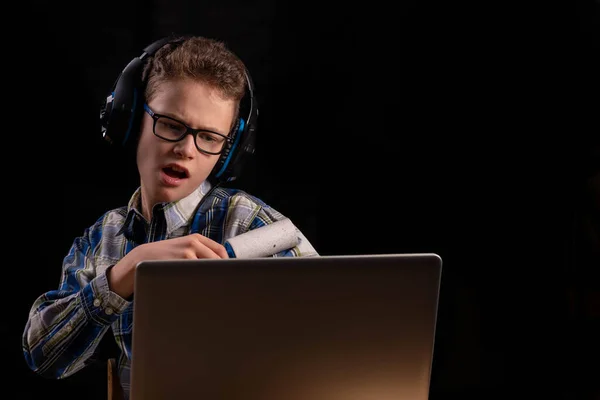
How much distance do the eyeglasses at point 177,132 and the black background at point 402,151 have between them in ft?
1.80

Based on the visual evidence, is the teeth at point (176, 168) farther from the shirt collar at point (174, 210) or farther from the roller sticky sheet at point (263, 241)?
the roller sticky sheet at point (263, 241)

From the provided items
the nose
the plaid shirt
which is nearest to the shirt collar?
the plaid shirt

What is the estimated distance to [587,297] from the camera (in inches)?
104

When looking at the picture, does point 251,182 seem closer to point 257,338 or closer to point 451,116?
point 451,116

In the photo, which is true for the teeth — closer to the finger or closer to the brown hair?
the brown hair

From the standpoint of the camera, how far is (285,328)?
0.94 metres

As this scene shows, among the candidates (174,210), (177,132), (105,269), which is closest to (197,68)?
(177,132)

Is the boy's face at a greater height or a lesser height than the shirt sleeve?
greater

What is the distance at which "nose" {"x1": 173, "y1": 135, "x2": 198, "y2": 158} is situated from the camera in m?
1.54

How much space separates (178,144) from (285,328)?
0.72m

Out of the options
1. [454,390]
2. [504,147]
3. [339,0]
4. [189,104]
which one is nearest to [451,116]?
[504,147]

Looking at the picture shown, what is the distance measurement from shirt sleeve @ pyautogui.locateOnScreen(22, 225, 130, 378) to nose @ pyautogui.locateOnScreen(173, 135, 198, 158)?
1.08ft

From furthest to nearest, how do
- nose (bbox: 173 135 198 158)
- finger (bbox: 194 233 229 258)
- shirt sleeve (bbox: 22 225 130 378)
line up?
nose (bbox: 173 135 198 158)
shirt sleeve (bbox: 22 225 130 378)
finger (bbox: 194 233 229 258)

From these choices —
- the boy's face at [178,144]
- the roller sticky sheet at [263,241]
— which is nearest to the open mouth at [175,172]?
the boy's face at [178,144]
